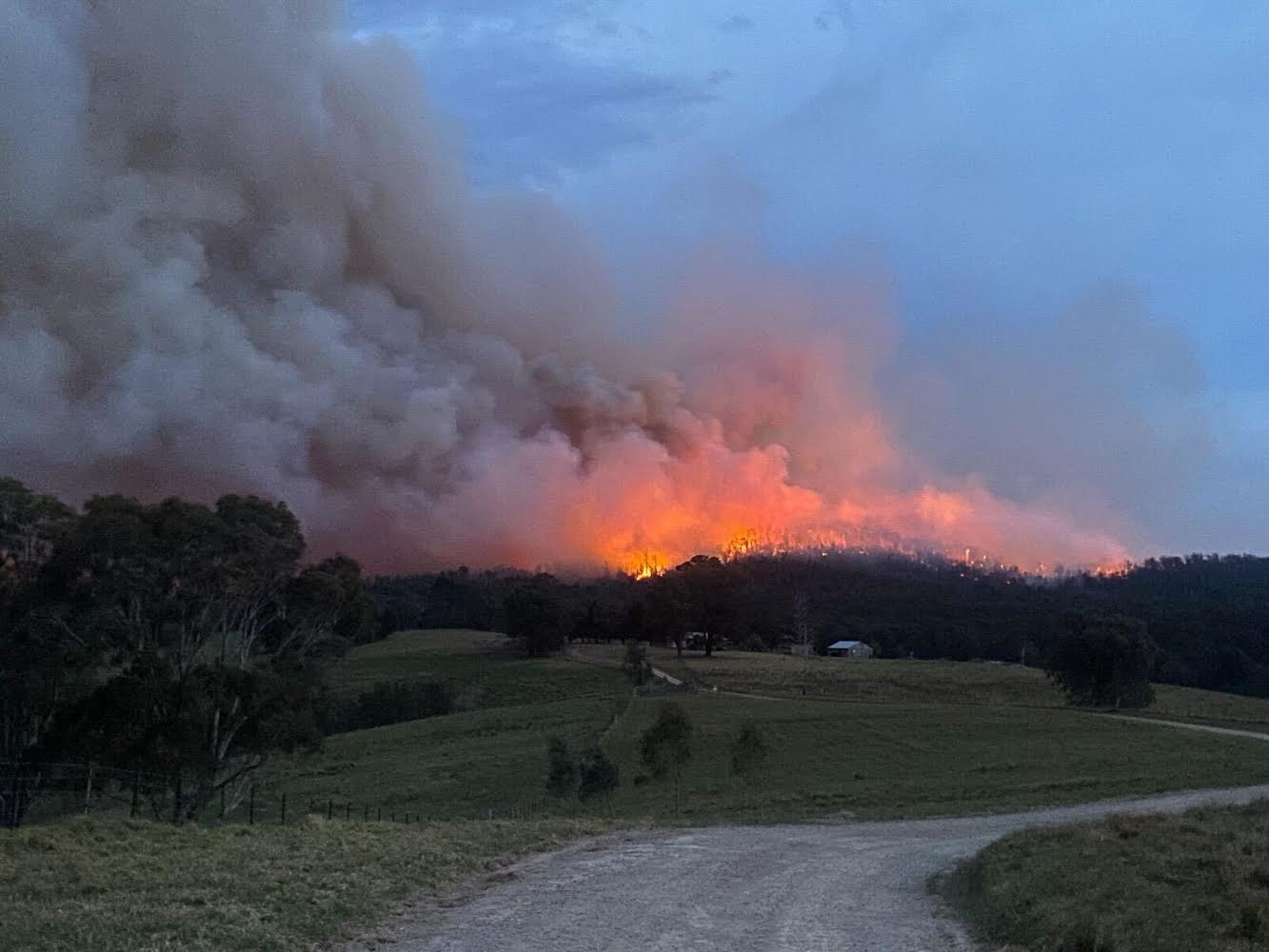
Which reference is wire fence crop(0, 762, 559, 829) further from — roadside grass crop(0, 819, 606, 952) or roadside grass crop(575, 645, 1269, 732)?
roadside grass crop(575, 645, 1269, 732)

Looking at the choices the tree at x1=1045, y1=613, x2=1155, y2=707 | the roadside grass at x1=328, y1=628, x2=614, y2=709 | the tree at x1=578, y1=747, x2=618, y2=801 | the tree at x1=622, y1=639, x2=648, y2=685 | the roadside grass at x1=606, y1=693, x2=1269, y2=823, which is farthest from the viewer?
the tree at x1=622, y1=639, x2=648, y2=685

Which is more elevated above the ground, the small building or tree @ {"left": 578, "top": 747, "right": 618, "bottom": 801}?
the small building

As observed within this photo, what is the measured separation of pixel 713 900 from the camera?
53.2 feet

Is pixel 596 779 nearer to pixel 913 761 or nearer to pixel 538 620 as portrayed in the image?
pixel 913 761

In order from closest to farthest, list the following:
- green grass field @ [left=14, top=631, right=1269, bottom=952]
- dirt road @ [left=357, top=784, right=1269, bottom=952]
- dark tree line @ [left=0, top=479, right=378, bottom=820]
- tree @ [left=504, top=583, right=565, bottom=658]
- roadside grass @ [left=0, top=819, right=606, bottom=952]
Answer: roadside grass @ [left=0, top=819, right=606, bottom=952] → dirt road @ [left=357, top=784, right=1269, bottom=952] → green grass field @ [left=14, top=631, right=1269, bottom=952] → dark tree line @ [left=0, top=479, right=378, bottom=820] → tree @ [left=504, top=583, right=565, bottom=658]

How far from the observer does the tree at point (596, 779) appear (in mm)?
44150

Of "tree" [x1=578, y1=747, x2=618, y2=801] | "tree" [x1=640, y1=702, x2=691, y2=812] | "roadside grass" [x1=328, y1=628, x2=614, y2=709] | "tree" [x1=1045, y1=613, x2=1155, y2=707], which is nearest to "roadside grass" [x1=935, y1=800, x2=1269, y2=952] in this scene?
"tree" [x1=578, y1=747, x2=618, y2=801]

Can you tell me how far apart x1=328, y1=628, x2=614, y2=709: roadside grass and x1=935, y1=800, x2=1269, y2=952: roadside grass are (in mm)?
69053

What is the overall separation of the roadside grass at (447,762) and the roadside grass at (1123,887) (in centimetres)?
2644

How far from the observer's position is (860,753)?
190 feet

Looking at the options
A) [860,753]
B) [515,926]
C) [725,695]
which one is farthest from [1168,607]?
[515,926]

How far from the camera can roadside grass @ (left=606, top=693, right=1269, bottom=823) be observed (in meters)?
36.2

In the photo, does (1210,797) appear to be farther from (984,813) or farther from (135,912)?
(135,912)

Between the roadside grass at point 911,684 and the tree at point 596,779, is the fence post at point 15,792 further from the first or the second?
the roadside grass at point 911,684
